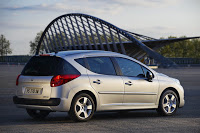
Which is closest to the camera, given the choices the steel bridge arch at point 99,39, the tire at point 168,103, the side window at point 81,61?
the side window at point 81,61

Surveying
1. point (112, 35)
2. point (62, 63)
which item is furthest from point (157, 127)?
point (112, 35)

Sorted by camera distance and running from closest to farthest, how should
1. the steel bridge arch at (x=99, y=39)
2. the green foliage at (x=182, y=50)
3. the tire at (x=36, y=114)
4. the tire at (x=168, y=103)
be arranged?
the tire at (x=36, y=114)
the tire at (x=168, y=103)
the steel bridge arch at (x=99, y=39)
the green foliage at (x=182, y=50)

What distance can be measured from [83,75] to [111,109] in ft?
3.13

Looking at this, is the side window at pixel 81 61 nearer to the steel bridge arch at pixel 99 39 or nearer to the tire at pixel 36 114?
the tire at pixel 36 114

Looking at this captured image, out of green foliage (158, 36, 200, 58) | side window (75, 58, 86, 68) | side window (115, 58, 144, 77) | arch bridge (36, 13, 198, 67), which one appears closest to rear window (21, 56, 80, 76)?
side window (75, 58, 86, 68)

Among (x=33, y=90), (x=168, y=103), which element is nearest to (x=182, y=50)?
(x=168, y=103)

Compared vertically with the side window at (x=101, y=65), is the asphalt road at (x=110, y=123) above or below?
below

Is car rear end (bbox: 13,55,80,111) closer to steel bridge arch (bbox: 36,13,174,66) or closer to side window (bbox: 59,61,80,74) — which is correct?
side window (bbox: 59,61,80,74)

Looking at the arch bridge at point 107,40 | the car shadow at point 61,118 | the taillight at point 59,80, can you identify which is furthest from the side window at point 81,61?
the arch bridge at point 107,40

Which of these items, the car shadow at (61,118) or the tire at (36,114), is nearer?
the car shadow at (61,118)

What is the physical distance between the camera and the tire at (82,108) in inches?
307

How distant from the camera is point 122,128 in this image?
23.2 feet

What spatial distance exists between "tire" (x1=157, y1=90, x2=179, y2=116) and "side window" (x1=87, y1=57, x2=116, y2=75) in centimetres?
139

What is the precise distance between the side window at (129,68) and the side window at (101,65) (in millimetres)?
259
